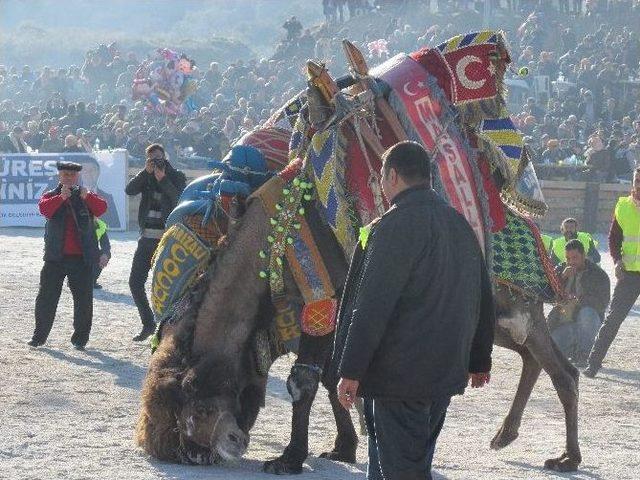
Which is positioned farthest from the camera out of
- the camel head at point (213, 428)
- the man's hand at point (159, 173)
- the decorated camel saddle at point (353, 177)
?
the man's hand at point (159, 173)

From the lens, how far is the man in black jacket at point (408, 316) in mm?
4562

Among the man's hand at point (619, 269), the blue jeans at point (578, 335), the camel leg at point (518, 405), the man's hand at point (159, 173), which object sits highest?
the man's hand at point (159, 173)

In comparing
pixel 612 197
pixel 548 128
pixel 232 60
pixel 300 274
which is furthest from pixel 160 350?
pixel 232 60

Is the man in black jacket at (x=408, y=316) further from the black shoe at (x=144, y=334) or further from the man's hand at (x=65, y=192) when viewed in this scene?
the black shoe at (x=144, y=334)

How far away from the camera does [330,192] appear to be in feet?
21.6

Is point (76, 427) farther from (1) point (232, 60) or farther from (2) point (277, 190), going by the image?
(1) point (232, 60)

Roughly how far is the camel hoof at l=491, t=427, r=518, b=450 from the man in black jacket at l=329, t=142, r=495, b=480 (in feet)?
8.28

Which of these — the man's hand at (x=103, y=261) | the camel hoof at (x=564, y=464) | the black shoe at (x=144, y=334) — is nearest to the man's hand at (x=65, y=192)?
the man's hand at (x=103, y=261)

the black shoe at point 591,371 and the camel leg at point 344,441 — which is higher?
the camel leg at point 344,441

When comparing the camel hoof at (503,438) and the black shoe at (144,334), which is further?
the black shoe at (144,334)

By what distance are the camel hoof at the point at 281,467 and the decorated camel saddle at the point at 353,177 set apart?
0.64 metres

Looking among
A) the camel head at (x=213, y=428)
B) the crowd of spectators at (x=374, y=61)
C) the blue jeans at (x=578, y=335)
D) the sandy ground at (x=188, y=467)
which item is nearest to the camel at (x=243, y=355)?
the camel head at (x=213, y=428)

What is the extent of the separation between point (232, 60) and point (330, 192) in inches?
1619

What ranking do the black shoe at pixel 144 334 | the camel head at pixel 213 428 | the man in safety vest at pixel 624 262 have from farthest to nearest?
the black shoe at pixel 144 334 → the man in safety vest at pixel 624 262 → the camel head at pixel 213 428
